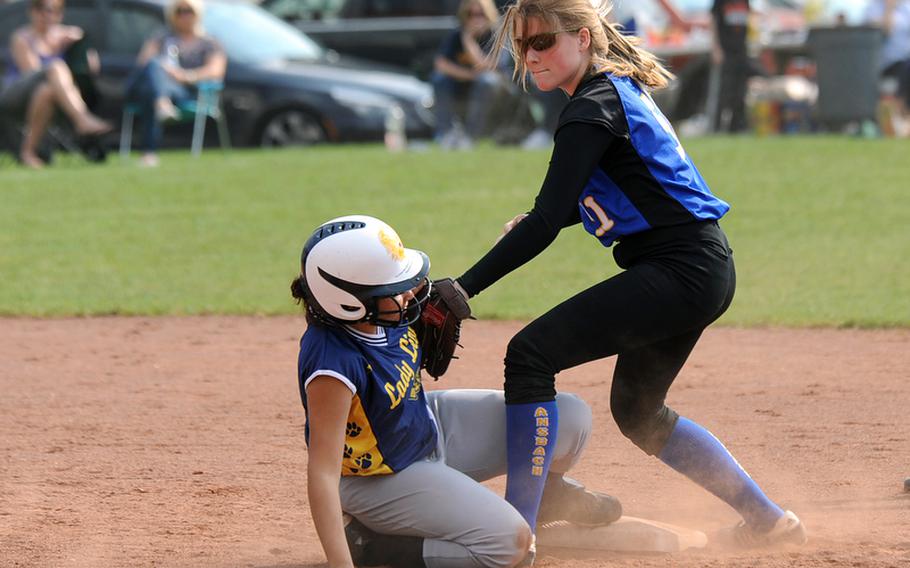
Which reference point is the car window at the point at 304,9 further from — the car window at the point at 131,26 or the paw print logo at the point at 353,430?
the paw print logo at the point at 353,430

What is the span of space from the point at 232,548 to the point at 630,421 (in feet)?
4.40

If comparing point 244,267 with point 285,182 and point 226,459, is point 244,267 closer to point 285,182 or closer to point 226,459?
point 285,182

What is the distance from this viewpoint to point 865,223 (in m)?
11.7

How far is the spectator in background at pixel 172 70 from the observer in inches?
588

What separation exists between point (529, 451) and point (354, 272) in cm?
78

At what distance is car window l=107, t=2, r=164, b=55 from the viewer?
16.8 m

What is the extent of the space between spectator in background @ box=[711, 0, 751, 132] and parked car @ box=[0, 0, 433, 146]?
3485mm

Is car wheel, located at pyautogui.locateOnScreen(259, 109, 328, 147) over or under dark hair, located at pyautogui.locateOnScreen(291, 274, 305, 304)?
under

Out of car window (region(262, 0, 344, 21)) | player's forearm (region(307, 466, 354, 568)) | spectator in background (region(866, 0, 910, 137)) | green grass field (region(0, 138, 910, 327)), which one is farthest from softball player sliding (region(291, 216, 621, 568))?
car window (region(262, 0, 344, 21))

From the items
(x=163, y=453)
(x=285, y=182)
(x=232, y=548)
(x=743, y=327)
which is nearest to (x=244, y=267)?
(x=285, y=182)

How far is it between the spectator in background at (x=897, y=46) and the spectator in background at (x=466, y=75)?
493cm

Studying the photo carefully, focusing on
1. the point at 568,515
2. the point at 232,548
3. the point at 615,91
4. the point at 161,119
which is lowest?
the point at 161,119

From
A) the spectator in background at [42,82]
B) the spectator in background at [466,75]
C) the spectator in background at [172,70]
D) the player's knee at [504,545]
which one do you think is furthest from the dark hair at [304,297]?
the spectator in background at [466,75]

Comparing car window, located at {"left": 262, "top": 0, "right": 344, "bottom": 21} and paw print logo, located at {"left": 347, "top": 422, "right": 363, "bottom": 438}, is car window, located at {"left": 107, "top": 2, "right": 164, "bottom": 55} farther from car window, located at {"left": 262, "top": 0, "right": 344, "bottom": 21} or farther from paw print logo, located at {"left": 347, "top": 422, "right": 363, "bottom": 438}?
paw print logo, located at {"left": 347, "top": 422, "right": 363, "bottom": 438}
